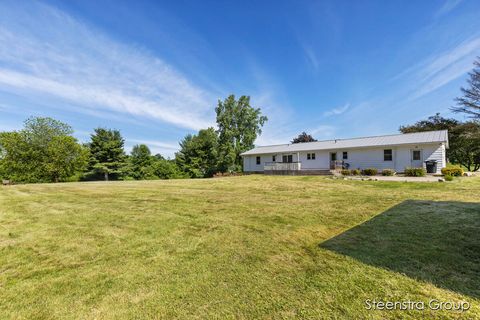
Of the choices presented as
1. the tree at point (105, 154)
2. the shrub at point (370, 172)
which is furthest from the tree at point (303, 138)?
the tree at point (105, 154)

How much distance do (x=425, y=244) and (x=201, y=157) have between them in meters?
35.6

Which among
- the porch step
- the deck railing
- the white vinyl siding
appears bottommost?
the porch step

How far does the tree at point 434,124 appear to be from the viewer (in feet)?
102

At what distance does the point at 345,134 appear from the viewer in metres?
34.4

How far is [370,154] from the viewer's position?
2059 cm

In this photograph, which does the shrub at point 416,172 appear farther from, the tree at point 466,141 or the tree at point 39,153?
the tree at point 39,153

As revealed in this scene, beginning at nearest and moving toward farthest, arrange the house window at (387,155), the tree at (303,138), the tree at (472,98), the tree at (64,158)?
the house window at (387,155) → the tree at (472,98) → the tree at (64,158) → the tree at (303,138)

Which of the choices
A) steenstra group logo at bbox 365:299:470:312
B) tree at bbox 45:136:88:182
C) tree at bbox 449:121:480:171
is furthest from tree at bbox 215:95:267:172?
steenstra group logo at bbox 365:299:470:312

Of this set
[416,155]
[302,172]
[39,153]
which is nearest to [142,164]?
[39,153]

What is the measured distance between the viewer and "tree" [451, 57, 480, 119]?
2284 centimetres

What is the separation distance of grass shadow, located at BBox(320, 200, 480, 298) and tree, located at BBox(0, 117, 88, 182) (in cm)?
3982

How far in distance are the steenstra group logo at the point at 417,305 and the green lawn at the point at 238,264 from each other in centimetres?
5

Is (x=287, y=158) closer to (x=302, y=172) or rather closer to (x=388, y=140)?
(x=302, y=172)

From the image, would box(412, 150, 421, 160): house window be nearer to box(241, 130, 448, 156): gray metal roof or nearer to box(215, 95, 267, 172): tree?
box(241, 130, 448, 156): gray metal roof
